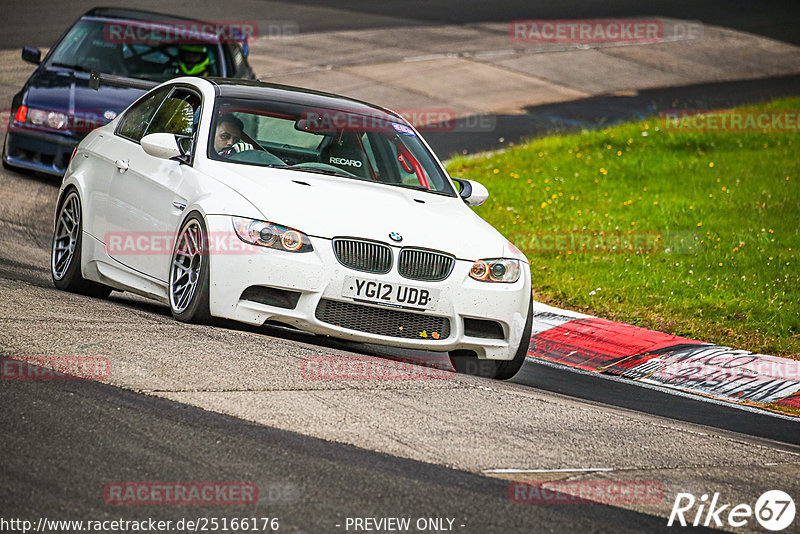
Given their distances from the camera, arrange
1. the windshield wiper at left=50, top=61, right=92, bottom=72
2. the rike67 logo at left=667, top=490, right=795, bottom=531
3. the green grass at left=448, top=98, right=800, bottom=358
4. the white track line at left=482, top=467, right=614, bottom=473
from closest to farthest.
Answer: the rike67 logo at left=667, top=490, right=795, bottom=531 → the white track line at left=482, top=467, right=614, bottom=473 → the green grass at left=448, top=98, right=800, bottom=358 → the windshield wiper at left=50, top=61, right=92, bottom=72

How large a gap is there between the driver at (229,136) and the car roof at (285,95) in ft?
0.77

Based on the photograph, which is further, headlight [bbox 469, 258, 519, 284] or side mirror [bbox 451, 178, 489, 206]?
side mirror [bbox 451, 178, 489, 206]

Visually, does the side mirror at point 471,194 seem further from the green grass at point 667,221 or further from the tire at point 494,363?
the green grass at point 667,221

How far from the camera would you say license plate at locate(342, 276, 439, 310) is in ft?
23.0

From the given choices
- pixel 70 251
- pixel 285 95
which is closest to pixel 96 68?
pixel 70 251

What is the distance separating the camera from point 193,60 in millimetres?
13906

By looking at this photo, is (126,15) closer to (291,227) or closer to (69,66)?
(69,66)

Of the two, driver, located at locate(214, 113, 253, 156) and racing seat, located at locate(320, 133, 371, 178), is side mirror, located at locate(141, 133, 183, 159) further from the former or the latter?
racing seat, located at locate(320, 133, 371, 178)

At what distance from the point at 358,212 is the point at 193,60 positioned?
718 cm

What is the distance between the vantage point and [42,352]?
623 centimetres

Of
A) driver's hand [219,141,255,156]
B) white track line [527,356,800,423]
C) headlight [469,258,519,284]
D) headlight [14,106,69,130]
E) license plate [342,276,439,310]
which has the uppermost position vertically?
driver's hand [219,141,255,156]

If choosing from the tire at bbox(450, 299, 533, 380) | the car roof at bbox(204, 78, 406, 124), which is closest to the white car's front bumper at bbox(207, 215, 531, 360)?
the tire at bbox(450, 299, 533, 380)

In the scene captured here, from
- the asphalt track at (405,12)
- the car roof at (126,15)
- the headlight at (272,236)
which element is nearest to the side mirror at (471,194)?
the headlight at (272,236)

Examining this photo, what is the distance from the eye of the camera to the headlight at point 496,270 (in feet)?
24.1
